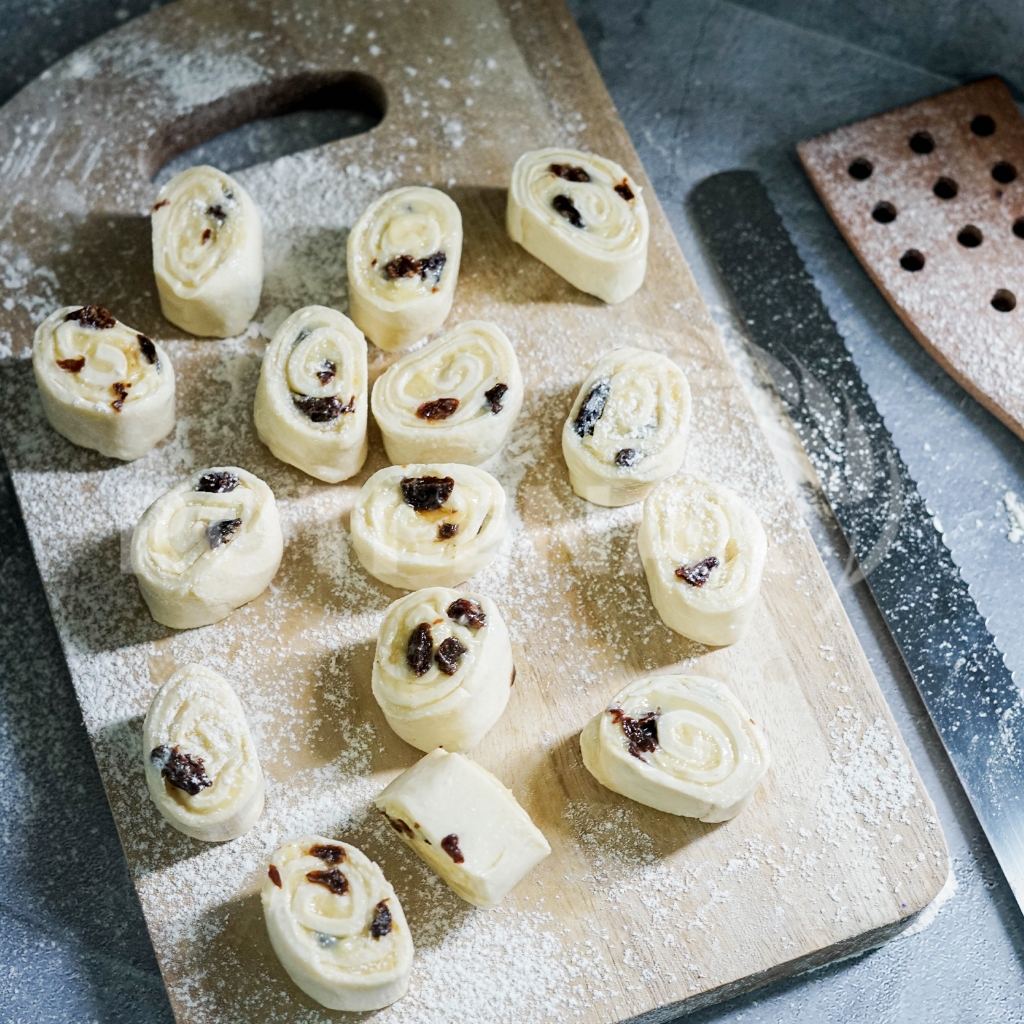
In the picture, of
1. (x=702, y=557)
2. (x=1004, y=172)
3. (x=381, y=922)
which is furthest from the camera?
(x=1004, y=172)

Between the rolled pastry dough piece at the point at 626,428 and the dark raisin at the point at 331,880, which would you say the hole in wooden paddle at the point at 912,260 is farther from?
the dark raisin at the point at 331,880

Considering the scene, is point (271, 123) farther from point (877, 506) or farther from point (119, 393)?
point (877, 506)

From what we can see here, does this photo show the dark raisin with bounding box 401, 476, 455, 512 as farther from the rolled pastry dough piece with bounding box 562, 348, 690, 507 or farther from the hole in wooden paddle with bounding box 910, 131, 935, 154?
the hole in wooden paddle with bounding box 910, 131, 935, 154

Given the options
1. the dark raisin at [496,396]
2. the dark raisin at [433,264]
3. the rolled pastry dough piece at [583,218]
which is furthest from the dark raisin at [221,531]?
the rolled pastry dough piece at [583,218]

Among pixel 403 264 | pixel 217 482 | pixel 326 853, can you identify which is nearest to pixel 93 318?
pixel 217 482

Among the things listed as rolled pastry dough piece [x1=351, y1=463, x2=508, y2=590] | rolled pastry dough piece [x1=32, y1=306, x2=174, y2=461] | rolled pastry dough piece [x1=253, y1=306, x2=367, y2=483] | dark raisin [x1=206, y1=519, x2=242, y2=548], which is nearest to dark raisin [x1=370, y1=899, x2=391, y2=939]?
rolled pastry dough piece [x1=351, y1=463, x2=508, y2=590]
